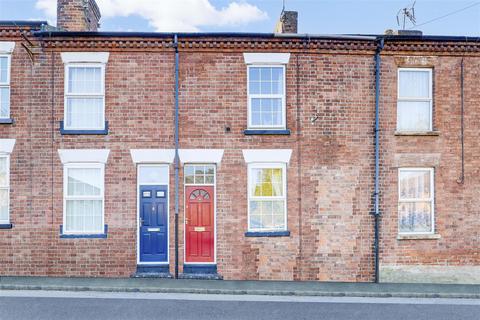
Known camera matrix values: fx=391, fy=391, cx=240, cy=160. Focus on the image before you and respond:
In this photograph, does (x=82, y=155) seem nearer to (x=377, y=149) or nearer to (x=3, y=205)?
(x=3, y=205)

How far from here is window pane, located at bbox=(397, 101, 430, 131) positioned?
11.3m

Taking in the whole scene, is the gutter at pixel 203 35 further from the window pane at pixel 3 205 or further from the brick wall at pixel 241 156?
the window pane at pixel 3 205

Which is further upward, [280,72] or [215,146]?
[280,72]

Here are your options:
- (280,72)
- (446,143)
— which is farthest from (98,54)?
(446,143)

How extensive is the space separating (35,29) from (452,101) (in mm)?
11939

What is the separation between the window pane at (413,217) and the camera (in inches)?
439

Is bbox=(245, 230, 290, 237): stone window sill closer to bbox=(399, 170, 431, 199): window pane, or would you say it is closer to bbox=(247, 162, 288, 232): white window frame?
bbox=(247, 162, 288, 232): white window frame

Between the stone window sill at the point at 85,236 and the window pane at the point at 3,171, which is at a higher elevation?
the window pane at the point at 3,171

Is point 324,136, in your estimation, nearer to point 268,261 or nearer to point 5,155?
point 268,261

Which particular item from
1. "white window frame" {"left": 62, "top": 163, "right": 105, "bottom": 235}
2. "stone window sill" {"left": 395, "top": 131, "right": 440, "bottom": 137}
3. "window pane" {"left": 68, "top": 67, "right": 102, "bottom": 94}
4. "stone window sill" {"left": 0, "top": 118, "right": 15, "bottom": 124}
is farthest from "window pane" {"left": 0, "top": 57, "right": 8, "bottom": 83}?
"stone window sill" {"left": 395, "top": 131, "right": 440, "bottom": 137}

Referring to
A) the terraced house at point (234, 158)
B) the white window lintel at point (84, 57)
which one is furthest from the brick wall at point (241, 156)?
the white window lintel at point (84, 57)

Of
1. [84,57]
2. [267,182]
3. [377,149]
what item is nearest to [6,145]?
[84,57]

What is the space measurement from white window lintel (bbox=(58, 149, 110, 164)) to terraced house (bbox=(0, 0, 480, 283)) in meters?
0.04

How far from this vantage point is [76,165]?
1078 centimetres
